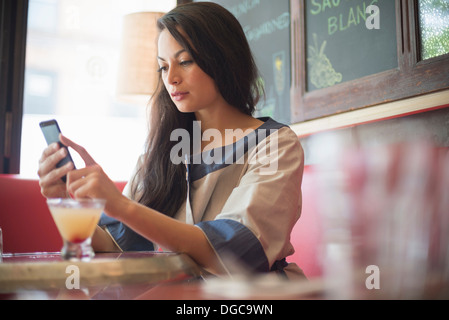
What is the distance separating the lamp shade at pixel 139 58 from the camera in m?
2.62

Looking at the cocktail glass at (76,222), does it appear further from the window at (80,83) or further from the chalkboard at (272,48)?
the window at (80,83)

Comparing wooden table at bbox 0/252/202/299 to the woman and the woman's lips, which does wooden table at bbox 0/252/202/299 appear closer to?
the woman

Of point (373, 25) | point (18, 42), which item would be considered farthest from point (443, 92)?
point (18, 42)

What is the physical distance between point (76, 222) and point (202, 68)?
2.40ft

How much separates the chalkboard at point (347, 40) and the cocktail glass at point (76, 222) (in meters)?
1.23

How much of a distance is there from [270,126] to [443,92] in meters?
0.54

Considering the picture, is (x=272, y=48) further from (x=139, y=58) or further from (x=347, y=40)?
(x=139, y=58)

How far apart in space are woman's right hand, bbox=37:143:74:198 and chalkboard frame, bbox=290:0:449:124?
1097mm

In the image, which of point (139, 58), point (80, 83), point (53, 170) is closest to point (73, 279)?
point (53, 170)

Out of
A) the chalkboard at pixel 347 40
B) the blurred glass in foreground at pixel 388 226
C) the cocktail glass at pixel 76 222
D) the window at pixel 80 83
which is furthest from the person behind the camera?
the window at pixel 80 83

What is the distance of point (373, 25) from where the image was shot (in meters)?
1.69

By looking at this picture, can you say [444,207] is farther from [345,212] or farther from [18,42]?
[18,42]

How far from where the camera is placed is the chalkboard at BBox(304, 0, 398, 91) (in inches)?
63.9

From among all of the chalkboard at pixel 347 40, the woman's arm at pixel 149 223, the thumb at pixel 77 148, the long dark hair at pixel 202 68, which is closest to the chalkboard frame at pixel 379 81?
the chalkboard at pixel 347 40
